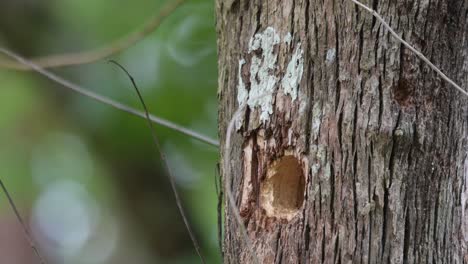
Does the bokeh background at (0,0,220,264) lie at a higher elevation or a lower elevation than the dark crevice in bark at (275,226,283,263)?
higher

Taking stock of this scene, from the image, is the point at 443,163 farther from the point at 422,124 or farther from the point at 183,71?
the point at 183,71

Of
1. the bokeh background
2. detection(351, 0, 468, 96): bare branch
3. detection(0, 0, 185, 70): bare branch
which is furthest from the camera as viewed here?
the bokeh background

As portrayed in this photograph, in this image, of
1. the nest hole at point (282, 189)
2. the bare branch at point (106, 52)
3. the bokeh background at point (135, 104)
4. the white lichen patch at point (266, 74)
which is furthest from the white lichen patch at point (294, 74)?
the bokeh background at point (135, 104)

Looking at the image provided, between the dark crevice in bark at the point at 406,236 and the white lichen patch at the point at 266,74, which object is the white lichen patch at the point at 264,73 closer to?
the white lichen patch at the point at 266,74

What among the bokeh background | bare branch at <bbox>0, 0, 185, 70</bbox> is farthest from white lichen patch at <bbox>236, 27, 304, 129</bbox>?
the bokeh background

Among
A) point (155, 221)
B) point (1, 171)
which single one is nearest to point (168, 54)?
point (155, 221)

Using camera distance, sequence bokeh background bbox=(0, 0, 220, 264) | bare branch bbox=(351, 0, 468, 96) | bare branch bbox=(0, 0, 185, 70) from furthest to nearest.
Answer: bokeh background bbox=(0, 0, 220, 264), bare branch bbox=(0, 0, 185, 70), bare branch bbox=(351, 0, 468, 96)

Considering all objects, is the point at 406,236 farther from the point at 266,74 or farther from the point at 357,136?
the point at 266,74

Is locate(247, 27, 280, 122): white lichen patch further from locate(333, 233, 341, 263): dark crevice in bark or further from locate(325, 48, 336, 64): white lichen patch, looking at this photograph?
locate(333, 233, 341, 263): dark crevice in bark

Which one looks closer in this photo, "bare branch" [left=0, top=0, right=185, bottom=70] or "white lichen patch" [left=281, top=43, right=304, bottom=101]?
"white lichen patch" [left=281, top=43, right=304, bottom=101]
